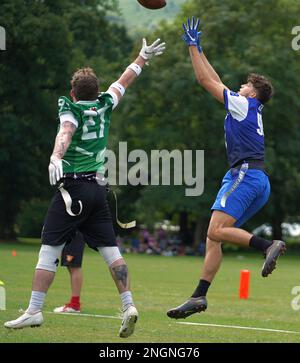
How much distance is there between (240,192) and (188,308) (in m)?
1.23

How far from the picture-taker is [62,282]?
55.7 feet

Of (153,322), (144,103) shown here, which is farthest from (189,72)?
(153,322)

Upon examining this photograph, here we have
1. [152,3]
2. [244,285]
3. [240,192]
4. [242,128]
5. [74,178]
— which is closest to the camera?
[74,178]

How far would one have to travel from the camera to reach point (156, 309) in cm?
1243

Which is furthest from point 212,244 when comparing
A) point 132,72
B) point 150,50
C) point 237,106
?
point 150,50

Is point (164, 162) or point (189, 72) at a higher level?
point (189, 72)

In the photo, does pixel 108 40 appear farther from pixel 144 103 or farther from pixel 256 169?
pixel 256 169

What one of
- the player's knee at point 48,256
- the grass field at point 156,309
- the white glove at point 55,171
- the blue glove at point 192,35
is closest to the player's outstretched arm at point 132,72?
the blue glove at point 192,35

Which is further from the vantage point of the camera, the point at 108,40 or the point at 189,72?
the point at 108,40

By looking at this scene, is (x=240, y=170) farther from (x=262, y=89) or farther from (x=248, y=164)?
(x=262, y=89)

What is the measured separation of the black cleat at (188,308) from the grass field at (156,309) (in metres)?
0.25

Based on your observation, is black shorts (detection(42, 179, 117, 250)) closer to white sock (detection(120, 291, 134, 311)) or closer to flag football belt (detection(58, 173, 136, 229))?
flag football belt (detection(58, 173, 136, 229))

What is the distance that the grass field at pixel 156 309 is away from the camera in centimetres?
895
